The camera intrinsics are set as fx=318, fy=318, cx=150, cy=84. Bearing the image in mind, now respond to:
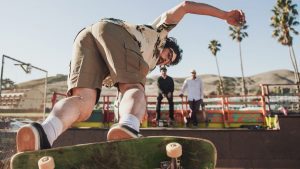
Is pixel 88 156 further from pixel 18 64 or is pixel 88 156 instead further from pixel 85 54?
pixel 18 64

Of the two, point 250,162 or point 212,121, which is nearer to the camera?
point 250,162

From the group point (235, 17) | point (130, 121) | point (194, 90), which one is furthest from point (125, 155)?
point (194, 90)

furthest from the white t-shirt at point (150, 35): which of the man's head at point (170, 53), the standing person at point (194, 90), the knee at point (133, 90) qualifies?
the standing person at point (194, 90)

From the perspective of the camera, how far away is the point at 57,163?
1.60 m

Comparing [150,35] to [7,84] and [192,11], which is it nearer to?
[192,11]

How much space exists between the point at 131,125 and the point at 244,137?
8120mm

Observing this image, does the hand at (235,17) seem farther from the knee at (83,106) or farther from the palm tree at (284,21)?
the palm tree at (284,21)

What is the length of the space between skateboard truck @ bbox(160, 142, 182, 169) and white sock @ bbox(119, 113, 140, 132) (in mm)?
444

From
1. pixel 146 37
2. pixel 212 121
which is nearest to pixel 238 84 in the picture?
pixel 212 121

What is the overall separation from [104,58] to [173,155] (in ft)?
3.75

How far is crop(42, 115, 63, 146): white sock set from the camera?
6.34 feet

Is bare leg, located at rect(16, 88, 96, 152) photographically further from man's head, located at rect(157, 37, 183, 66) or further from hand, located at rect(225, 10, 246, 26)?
hand, located at rect(225, 10, 246, 26)

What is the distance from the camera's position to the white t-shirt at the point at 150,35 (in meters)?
2.51

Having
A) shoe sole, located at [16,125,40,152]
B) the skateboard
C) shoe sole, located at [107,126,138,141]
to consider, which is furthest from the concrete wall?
shoe sole, located at [16,125,40,152]
